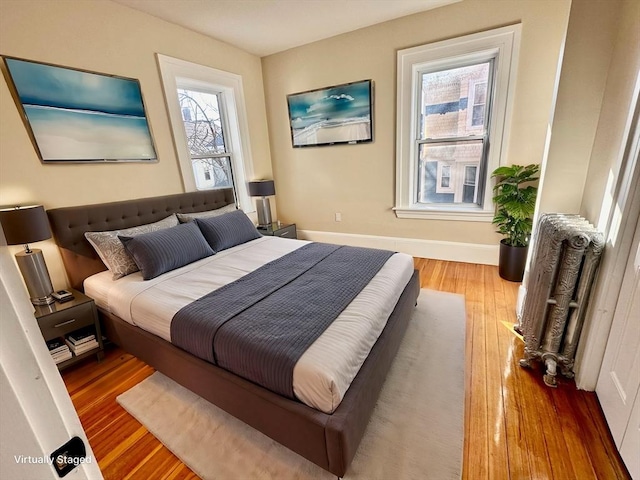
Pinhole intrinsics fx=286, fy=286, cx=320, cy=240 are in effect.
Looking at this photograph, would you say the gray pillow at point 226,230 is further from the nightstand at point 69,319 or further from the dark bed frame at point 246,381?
the nightstand at point 69,319

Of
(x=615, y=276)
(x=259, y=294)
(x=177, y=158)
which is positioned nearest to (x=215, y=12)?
(x=177, y=158)

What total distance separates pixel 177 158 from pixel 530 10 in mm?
3600

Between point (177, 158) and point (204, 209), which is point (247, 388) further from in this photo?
point (177, 158)

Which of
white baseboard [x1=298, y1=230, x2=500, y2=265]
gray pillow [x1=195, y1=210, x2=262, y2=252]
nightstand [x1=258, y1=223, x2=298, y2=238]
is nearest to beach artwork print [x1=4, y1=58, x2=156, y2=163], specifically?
gray pillow [x1=195, y1=210, x2=262, y2=252]

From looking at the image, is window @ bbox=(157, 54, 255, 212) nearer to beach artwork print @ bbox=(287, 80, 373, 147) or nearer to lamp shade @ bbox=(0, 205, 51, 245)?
beach artwork print @ bbox=(287, 80, 373, 147)

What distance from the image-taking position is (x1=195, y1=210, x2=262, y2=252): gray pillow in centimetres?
265

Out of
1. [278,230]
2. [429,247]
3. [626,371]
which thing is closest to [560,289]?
[626,371]

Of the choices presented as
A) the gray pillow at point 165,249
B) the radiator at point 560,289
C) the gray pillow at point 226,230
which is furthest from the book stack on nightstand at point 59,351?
the radiator at point 560,289

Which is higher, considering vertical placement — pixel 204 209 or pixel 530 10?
pixel 530 10

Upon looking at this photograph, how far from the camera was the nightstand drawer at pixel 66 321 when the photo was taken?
6.06 feet

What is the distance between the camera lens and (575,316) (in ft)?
5.27

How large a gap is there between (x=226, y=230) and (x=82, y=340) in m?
1.33

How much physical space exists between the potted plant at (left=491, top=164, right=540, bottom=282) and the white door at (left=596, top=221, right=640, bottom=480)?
148 cm

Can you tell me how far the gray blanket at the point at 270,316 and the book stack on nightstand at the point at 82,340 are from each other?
2.94 ft
